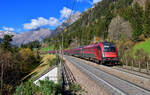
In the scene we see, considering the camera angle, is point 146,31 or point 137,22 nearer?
point 146,31

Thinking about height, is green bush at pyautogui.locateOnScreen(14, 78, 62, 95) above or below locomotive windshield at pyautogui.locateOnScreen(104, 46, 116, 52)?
below

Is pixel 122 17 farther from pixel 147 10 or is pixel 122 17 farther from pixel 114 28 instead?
pixel 147 10

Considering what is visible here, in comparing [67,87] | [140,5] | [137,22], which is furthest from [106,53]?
[140,5]

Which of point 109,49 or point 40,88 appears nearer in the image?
point 40,88

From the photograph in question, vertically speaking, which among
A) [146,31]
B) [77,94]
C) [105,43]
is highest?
[146,31]

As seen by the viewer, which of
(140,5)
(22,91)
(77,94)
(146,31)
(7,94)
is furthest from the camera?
(140,5)

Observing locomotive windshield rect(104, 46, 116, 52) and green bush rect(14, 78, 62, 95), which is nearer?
green bush rect(14, 78, 62, 95)

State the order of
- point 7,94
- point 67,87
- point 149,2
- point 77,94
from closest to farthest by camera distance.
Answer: point 77,94
point 67,87
point 7,94
point 149,2

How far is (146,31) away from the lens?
138 ft

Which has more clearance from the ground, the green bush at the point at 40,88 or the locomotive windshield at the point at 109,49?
the locomotive windshield at the point at 109,49

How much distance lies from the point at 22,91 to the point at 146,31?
41.1m

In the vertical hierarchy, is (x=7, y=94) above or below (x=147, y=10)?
below

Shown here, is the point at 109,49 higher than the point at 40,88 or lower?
higher

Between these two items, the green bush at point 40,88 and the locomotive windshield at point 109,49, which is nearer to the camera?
the green bush at point 40,88
